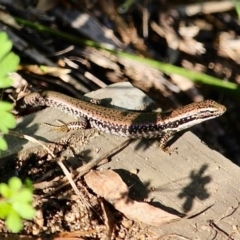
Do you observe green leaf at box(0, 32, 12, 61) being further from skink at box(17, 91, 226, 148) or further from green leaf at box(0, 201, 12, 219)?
skink at box(17, 91, 226, 148)

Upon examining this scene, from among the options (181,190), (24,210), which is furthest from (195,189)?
(24,210)

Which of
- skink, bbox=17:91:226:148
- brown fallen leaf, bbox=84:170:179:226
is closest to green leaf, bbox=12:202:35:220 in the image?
brown fallen leaf, bbox=84:170:179:226

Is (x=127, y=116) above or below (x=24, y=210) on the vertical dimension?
below

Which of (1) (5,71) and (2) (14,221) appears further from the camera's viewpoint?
(1) (5,71)

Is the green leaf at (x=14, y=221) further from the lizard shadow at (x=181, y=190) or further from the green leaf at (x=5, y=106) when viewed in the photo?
the lizard shadow at (x=181, y=190)

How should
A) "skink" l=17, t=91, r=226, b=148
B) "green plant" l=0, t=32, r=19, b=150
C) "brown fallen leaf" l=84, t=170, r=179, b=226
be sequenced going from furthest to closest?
1. "skink" l=17, t=91, r=226, b=148
2. "brown fallen leaf" l=84, t=170, r=179, b=226
3. "green plant" l=0, t=32, r=19, b=150

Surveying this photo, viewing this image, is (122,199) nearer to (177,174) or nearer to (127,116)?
(177,174)

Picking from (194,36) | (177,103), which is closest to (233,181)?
(177,103)
